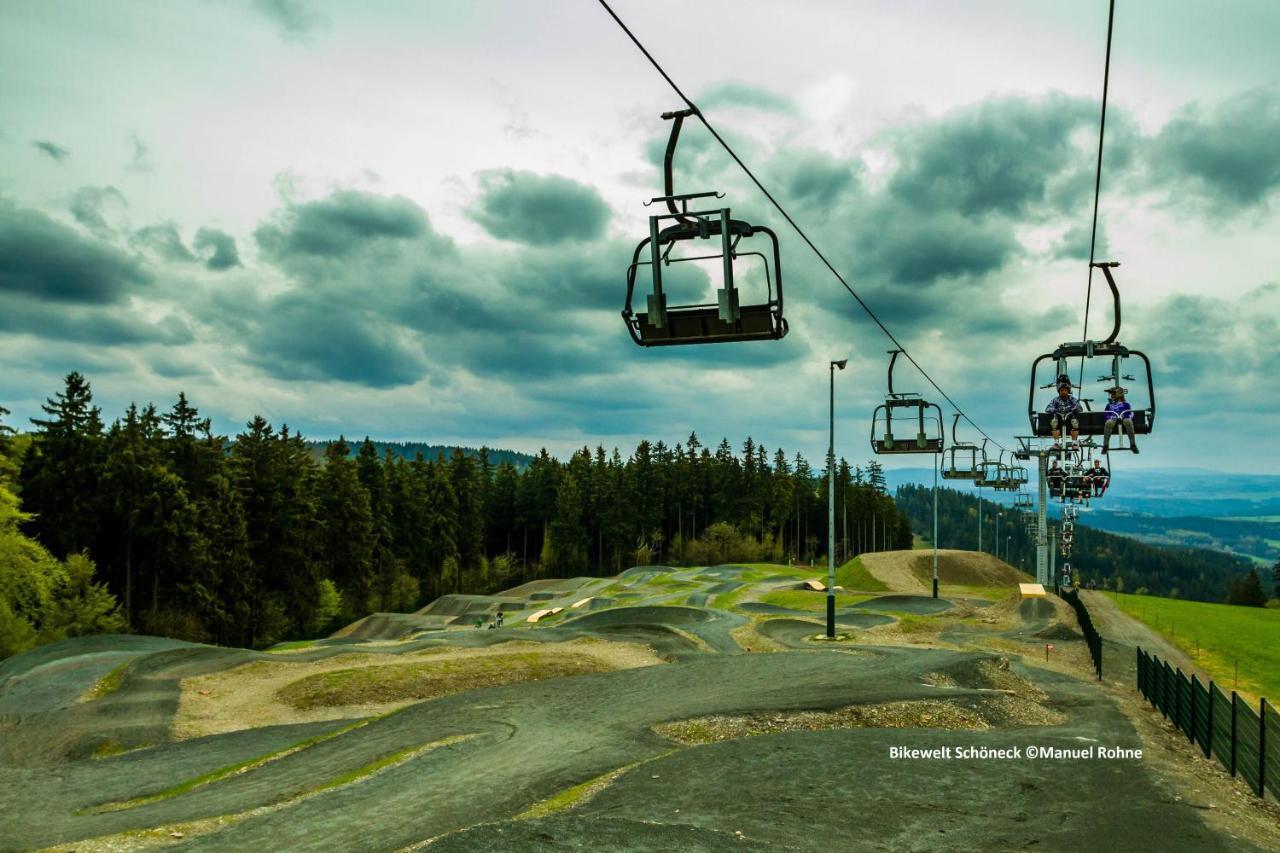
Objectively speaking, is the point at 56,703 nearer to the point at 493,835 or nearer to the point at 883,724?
the point at 493,835

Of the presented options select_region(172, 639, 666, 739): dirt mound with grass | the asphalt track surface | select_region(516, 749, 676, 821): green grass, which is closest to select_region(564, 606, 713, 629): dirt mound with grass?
select_region(172, 639, 666, 739): dirt mound with grass

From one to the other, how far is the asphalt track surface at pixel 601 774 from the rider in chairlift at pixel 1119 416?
898cm

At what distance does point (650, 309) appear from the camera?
1266cm

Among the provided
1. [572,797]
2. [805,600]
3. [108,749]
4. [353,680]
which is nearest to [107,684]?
[108,749]

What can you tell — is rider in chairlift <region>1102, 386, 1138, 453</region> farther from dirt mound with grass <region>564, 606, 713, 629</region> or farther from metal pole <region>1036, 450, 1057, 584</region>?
metal pole <region>1036, 450, 1057, 584</region>

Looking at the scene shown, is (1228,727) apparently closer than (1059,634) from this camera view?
Yes

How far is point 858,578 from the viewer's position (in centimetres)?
8644

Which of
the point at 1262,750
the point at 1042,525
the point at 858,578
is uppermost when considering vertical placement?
the point at 1042,525

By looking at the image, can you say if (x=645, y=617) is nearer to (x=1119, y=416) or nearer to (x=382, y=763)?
(x=1119, y=416)

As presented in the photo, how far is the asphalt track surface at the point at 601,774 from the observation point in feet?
44.8

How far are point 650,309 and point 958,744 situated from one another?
14.3m

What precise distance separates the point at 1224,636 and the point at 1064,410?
3384cm

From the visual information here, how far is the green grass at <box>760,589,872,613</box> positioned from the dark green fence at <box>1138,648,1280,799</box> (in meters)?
36.0

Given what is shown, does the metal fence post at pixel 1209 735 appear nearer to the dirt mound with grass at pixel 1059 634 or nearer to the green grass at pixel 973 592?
the dirt mound with grass at pixel 1059 634
